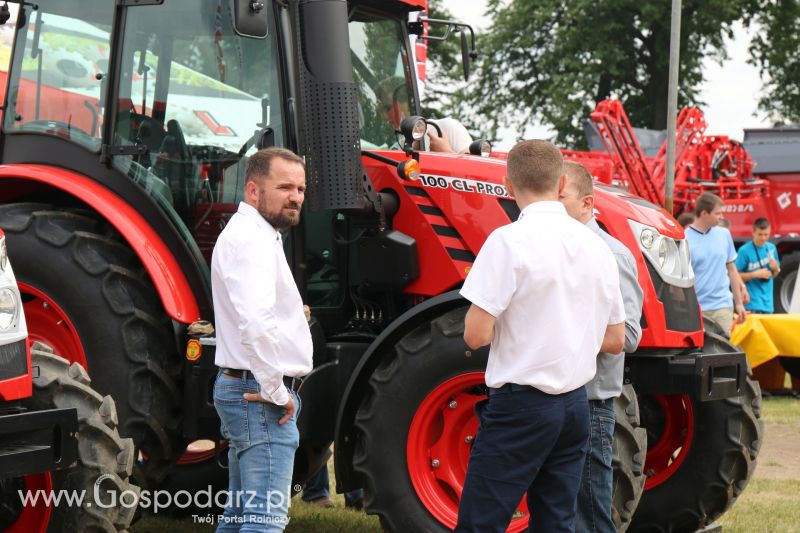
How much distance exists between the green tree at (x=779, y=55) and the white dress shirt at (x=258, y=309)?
93.8 feet

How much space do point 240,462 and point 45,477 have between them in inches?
28.4

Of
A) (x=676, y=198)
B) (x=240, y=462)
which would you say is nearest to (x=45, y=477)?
(x=240, y=462)

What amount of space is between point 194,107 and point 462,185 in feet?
4.24

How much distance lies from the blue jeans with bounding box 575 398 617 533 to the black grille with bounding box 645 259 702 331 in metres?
1.25

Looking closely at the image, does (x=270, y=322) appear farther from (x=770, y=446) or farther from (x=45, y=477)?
(x=770, y=446)

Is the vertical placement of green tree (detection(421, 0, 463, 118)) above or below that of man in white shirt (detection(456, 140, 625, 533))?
above

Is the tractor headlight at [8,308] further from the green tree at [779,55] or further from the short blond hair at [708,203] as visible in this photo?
the green tree at [779,55]

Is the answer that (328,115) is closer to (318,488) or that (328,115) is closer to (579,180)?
(579,180)

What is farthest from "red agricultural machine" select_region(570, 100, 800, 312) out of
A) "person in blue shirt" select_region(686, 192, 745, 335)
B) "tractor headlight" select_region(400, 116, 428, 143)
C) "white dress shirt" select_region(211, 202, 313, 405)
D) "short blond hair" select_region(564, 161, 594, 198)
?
"white dress shirt" select_region(211, 202, 313, 405)

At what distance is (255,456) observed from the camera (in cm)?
366

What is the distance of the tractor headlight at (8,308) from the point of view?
363 centimetres

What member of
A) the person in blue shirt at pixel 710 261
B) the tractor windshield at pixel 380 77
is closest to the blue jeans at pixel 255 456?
the tractor windshield at pixel 380 77

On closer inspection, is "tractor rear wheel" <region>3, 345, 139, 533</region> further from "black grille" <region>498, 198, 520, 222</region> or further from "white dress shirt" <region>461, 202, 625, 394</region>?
"black grille" <region>498, 198, 520, 222</region>

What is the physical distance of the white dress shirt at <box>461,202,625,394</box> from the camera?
3.40 m
